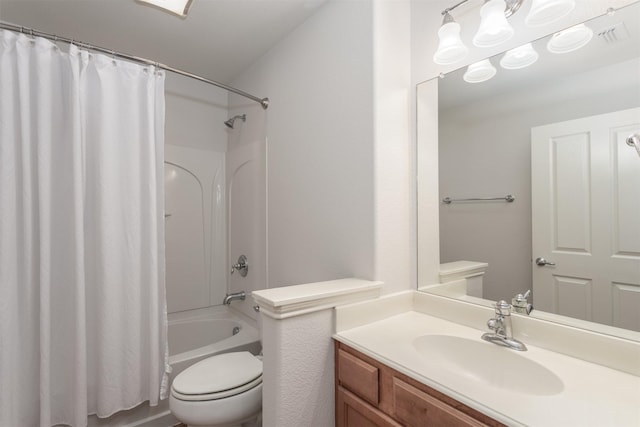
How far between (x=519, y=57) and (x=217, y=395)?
194 centimetres

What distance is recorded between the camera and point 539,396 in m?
0.75

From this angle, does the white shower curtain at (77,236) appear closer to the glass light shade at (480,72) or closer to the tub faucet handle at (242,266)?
the tub faucet handle at (242,266)

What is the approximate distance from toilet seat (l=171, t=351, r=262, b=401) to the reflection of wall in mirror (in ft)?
3.80

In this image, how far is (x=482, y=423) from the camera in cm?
70

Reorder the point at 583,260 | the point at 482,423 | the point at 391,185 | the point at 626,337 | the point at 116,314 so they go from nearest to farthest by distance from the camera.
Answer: the point at 482,423
the point at 626,337
the point at 583,260
the point at 391,185
the point at 116,314

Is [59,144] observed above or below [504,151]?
above

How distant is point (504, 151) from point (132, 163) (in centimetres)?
185

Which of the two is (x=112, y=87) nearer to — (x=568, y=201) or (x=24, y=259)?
(x=24, y=259)

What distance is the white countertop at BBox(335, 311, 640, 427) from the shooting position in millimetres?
652

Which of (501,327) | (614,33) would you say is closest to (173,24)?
(614,33)

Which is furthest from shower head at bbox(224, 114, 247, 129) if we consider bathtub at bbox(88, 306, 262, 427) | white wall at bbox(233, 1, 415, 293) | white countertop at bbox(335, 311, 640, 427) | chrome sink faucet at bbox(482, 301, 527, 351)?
chrome sink faucet at bbox(482, 301, 527, 351)

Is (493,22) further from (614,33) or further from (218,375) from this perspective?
(218,375)

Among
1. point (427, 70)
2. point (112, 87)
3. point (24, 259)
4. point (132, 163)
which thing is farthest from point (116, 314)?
point (427, 70)

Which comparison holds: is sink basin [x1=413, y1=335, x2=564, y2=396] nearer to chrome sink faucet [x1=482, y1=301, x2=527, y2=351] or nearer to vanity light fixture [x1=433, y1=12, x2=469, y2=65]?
chrome sink faucet [x1=482, y1=301, x2=527, y2=351]
